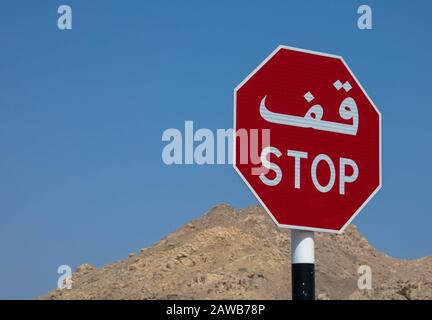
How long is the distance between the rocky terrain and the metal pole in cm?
4454

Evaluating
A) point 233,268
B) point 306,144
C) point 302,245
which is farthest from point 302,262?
point 233,268

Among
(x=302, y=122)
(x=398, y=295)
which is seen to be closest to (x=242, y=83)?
(x=302, y=122)

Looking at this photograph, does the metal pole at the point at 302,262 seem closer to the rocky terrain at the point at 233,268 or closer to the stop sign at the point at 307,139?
the stop sign at the point at 307,139

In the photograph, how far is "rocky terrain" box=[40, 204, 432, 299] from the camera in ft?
173

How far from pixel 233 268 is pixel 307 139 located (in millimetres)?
53853

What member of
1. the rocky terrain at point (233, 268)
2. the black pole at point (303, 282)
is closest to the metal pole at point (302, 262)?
the black pole at point (303, 282)

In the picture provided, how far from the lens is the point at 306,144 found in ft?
11.9

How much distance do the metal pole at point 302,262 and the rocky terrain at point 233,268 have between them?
1754 inches

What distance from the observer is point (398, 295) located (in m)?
48.0

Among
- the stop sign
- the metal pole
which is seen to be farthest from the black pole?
the stop sign

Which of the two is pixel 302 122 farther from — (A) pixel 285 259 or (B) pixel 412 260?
(B) pixel 412 260

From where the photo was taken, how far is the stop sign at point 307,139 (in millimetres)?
3545

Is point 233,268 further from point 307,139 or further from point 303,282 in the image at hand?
point 307,139
